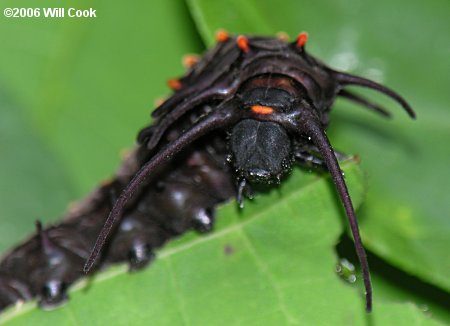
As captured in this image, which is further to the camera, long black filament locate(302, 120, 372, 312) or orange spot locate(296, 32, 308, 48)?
orange spot locate(296, 32, 308, 48)

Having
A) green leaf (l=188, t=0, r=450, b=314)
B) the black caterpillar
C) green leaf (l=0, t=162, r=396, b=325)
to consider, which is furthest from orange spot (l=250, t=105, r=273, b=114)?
green leaf (l=188, t=0, r=450, b=314)

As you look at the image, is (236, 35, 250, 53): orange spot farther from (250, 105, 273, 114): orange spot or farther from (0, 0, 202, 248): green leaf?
(0, 0, 202, 248): green leaf

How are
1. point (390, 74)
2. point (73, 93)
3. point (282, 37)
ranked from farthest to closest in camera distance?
point (73, 93) → point (390, 74) → point (282, 37)

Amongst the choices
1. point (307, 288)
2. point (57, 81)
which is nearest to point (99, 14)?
point (57, 81)

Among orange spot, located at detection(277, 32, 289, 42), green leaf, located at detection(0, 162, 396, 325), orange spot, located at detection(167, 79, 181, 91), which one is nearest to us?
green leaf, located at detection(0, 162, 396, 325)

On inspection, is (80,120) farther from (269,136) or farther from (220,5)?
(269,136)

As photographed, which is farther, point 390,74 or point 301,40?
point 390,74

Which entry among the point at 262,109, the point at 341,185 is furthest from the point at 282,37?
the point at 341,185

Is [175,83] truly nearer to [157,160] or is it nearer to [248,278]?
[157,160]
